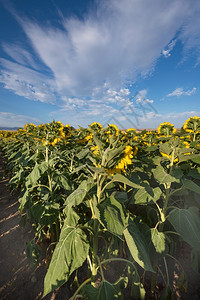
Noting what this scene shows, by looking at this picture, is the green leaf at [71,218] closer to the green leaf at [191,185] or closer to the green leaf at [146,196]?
the green leaf at [146,196]

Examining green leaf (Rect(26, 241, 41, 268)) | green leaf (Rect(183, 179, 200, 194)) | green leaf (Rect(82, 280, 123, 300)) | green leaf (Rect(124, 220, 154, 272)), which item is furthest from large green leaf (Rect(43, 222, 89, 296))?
green leaf (Rect(183, 179, 200, 194))

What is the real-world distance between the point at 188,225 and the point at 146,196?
53 centimetres

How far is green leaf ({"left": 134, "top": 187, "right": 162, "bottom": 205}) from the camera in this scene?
1.72 meters

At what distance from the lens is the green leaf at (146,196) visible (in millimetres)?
1720

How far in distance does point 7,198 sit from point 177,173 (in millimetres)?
5476

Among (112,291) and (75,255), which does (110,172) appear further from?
(112,291)

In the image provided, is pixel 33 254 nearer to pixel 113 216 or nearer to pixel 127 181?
pixel 113 216

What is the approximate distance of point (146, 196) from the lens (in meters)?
1.76

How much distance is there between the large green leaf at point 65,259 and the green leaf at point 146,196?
28.5 inches

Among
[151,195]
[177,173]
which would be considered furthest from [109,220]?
[177,173]

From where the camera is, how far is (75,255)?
1.33 m

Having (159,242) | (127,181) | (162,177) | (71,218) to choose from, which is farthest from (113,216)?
(159,242)

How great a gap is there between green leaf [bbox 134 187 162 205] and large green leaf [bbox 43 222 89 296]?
725 mm

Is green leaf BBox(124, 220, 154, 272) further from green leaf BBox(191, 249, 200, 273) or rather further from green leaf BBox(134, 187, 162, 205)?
green leaf BBox(191, 249, 200, 273)
